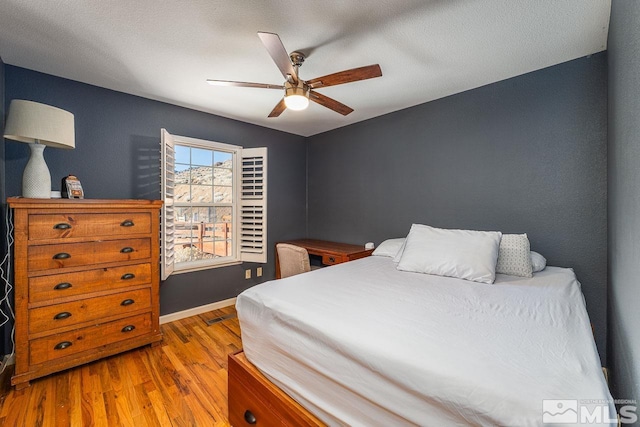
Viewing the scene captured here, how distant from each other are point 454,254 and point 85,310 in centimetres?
287

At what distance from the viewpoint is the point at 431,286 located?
1.77 meters

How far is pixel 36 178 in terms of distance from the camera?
77.5 inches

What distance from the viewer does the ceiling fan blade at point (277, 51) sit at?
1.42m

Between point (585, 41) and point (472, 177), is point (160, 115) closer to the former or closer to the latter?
point (472, 177)

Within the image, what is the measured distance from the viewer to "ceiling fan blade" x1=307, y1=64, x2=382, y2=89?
1.67 metres

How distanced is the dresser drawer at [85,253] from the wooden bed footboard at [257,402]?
4.69 ft

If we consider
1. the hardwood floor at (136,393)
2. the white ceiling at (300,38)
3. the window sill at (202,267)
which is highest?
the white ceiling at (300,38)

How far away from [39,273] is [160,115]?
1825 millimetres

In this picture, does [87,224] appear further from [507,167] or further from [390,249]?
[507,167]

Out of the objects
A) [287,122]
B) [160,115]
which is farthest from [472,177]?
[160,115]

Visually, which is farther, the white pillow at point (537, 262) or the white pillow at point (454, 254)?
the white pillow at point (537, 262)

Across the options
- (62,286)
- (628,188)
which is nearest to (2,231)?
(62,286)

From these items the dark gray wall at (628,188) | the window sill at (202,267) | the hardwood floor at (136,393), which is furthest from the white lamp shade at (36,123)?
the dark gray wall at (628,188)

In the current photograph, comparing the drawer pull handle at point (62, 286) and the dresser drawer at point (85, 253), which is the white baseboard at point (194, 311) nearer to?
the dresser drawer at point (85, 253)
